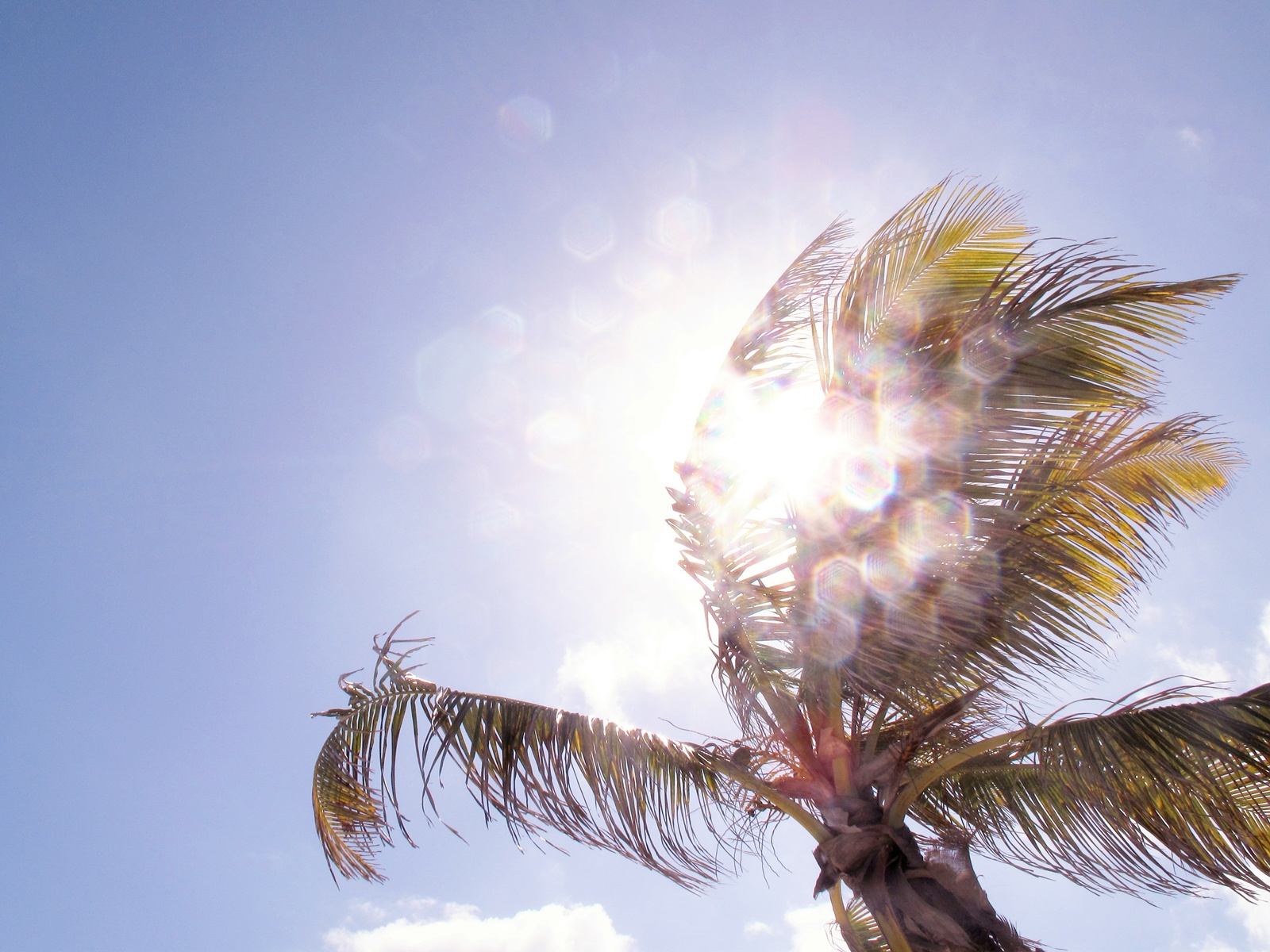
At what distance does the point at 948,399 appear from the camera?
376 cm

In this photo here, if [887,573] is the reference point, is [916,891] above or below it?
below

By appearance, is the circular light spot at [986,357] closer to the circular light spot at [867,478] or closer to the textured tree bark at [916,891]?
the circular light spot at [867,478]

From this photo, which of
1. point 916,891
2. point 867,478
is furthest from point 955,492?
point 916,891

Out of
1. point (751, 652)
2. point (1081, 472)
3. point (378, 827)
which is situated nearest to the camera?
point (1081, 472)

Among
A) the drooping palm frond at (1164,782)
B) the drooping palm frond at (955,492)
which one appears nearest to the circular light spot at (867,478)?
the drooping palm frond at (955,492)

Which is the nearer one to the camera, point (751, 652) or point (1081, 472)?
point (1081, 472)

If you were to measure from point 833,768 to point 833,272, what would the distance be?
2.90m

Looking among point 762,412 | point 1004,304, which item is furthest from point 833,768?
point 1004,304

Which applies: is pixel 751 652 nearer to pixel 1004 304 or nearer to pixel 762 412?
pixel 762 412

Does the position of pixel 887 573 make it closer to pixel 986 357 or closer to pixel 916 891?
pixel 986 357

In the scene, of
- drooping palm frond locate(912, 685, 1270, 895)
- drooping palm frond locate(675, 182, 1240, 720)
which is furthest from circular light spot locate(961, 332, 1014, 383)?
drooping palm frond locate(912, 685, 1270, 895)

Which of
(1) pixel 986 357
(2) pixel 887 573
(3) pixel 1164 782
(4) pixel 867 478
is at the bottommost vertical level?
(3) pixel 1164 782

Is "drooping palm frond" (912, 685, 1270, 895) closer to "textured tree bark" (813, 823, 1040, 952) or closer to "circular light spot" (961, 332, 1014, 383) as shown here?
"textured tree bark" (813, 823, 1040, 952)

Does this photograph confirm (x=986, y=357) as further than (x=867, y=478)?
No
